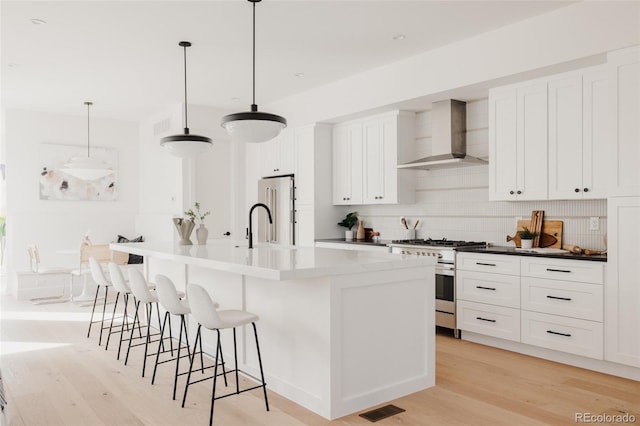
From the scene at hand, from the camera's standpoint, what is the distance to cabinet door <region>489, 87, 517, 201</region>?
4656 mm

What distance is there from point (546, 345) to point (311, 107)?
4.05m

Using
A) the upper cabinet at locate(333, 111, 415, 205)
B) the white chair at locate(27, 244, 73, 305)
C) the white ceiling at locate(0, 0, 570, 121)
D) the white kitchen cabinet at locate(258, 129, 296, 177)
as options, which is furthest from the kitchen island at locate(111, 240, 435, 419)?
the white chair at locate(27, 244, 73, 305)

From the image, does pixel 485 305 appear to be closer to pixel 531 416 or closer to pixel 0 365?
pixel 531 416

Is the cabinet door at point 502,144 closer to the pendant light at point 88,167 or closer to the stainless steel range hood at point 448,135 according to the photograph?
the stainless steel range hood at point 448,135

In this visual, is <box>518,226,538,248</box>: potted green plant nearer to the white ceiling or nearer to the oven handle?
the oven handle

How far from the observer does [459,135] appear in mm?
5371

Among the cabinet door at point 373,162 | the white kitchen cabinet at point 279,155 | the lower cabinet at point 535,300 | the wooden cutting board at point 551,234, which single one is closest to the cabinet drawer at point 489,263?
the lower cabinet at point 535,300

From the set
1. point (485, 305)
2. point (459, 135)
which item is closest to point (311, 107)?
point (459, 135)

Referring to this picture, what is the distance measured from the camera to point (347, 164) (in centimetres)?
656

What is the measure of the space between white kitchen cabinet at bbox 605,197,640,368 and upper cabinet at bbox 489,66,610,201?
33cm

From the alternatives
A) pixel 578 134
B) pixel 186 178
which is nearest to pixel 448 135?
pixel 578 134

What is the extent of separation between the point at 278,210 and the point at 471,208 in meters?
2.93

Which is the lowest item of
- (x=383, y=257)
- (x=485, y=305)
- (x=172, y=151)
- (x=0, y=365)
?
(x=0, y=365)

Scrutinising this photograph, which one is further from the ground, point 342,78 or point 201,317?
point 342,78
